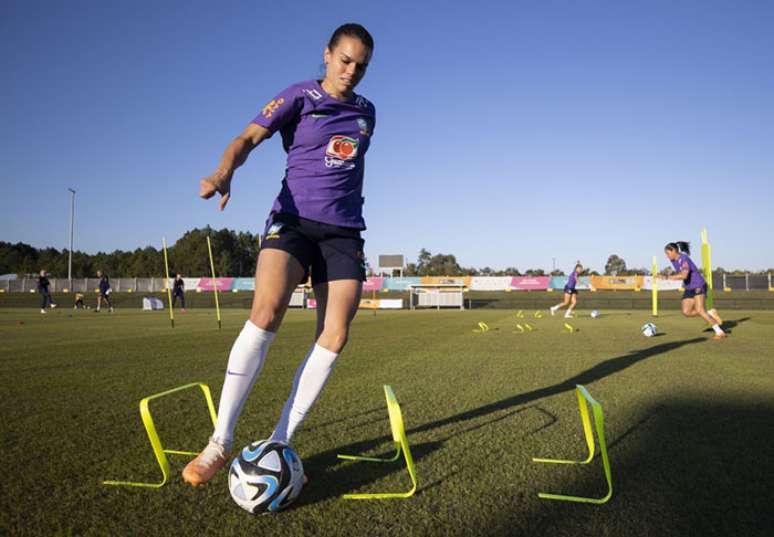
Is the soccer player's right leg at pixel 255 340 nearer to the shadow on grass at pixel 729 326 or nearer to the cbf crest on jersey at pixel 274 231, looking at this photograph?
the cbf crest on jersey at pixel 274 231

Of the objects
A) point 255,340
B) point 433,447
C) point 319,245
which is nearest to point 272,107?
point 319,245

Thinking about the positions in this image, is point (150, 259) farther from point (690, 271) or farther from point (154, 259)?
point (690, 271)

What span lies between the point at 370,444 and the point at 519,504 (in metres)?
1.27

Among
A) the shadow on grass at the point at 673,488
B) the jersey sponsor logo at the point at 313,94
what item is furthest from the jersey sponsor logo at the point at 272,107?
the shadow on grass at the point at 673,488

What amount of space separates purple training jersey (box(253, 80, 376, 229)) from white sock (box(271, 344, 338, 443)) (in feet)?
2.45

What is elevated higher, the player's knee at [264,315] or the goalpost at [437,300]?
the player's knee at [264,315]

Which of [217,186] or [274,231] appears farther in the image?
[274,231]

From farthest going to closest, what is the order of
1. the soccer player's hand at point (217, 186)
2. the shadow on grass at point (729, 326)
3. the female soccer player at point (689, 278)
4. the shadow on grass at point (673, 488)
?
the shadow on grass at point (729, 326) → the female soccer player at point (689, 278) → the soccer player's hand at point (217, 186) → the shadow on grass at point (673, 488)

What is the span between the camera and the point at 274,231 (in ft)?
9.43

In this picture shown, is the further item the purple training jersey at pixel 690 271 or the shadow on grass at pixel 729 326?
the shadow on grass at pixel 729 326

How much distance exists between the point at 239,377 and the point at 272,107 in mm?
1459

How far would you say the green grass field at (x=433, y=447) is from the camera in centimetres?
221

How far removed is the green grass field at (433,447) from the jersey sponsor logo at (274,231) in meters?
1.31

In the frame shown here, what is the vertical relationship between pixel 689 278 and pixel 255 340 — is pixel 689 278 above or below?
above
